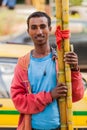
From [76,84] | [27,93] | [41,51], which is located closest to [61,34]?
[41,51]

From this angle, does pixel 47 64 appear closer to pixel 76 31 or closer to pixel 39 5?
pixel 76 31

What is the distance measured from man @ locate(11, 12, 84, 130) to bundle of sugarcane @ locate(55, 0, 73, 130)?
0.05 m

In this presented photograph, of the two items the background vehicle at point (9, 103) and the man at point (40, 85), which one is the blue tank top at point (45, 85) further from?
the background vehicle at point (9, 103)

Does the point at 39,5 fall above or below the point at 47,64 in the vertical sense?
below

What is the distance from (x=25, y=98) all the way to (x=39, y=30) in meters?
0.48

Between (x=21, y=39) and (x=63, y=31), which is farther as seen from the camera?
(x=21, y=39)

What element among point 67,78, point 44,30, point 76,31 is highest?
point 44,30

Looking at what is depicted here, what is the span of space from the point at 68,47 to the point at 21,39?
266 inches

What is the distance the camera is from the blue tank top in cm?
419

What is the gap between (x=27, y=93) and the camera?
4219mm

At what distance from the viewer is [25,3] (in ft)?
99.2

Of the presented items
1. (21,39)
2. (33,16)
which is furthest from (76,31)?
(33,16)

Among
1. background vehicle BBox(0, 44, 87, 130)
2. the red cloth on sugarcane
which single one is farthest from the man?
background vehicle BBox(0, 44, 87, 130)

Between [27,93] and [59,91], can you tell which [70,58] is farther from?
[27,93]
